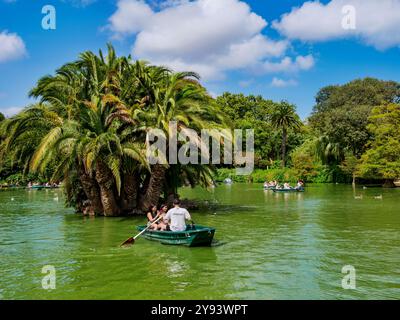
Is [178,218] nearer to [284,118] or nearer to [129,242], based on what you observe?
[129,242]

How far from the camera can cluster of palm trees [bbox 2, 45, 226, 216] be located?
962 inches

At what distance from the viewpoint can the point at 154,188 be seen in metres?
27.3

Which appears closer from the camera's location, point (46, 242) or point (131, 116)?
point (46, 242)

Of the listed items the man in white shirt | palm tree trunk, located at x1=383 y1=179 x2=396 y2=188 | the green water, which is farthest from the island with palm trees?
palm tree trunk, located at x1=383 y1=179 x2=396 y2=188

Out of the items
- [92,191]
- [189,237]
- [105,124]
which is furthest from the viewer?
[92,191]

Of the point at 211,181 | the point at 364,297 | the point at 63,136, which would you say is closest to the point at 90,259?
the point at 364,297

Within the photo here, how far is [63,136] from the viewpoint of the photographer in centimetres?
2395

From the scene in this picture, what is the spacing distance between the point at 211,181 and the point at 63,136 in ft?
37.0

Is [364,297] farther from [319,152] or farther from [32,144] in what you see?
[319,152]

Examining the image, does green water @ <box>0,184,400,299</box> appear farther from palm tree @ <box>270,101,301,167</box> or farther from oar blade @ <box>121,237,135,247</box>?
palm tree @ <box>270,101,301,167</box>

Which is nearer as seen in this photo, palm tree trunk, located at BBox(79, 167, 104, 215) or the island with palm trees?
the island with palm trees

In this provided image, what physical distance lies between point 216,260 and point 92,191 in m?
13.7

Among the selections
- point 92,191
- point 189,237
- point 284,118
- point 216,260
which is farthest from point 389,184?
point 216,260

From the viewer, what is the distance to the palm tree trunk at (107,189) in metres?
25.4
